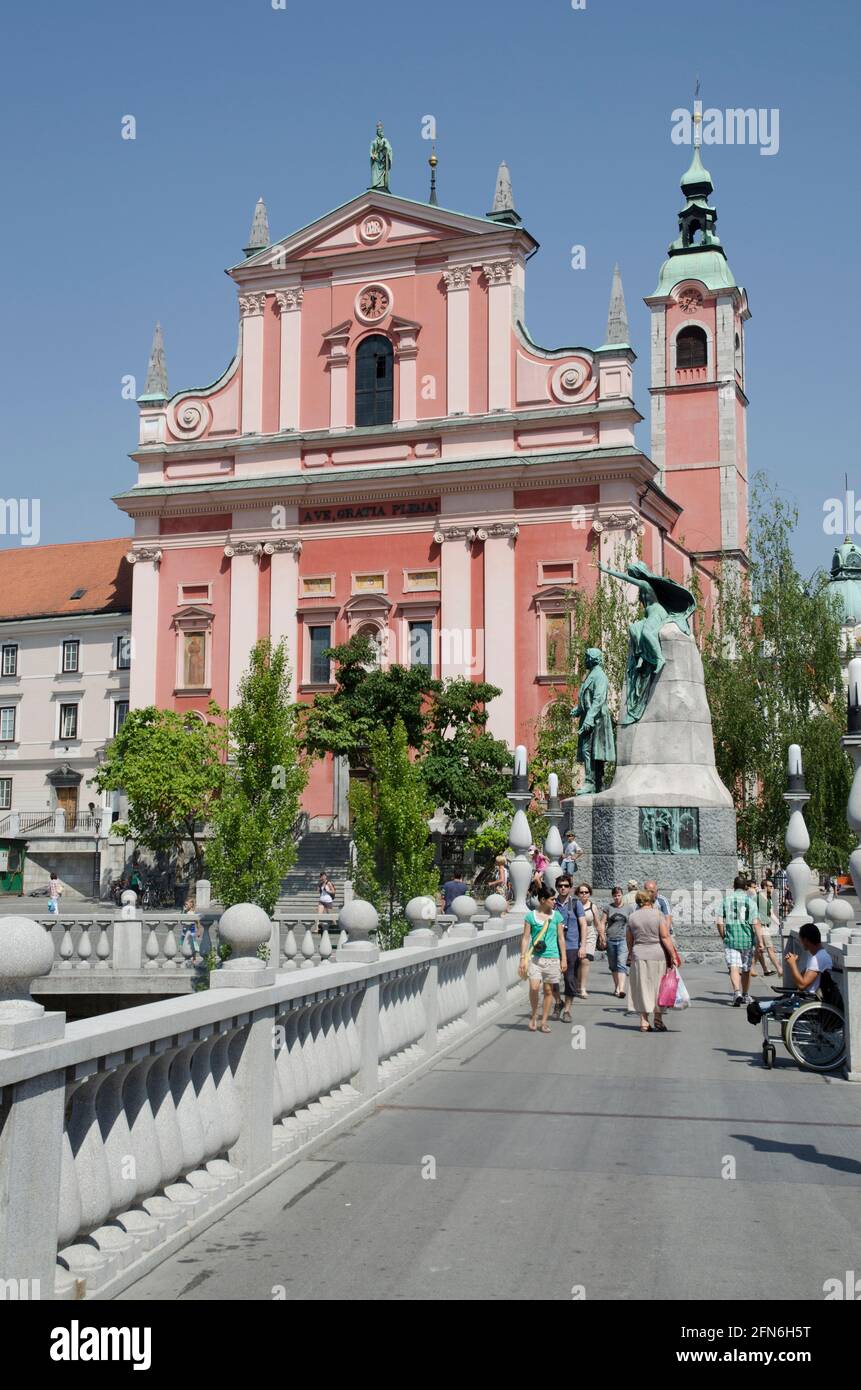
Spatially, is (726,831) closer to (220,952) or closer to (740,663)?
(220,952)

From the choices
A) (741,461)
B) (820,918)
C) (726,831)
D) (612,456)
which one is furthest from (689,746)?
(741,461)

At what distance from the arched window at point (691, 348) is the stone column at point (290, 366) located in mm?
22065

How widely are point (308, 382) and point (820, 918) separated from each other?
36725mm

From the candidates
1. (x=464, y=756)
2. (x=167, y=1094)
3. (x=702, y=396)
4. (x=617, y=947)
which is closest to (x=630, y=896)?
(x=617, y=947)

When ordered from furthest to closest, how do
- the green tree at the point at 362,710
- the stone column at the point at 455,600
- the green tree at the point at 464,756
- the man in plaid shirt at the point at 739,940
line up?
1. the stone column at the point at 455,600
2. the green tree at the point at 362,710
3. the green tree at the point at 464,756
4. the man in plaid shirt at the point at 739,940

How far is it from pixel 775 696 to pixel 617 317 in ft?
51.7

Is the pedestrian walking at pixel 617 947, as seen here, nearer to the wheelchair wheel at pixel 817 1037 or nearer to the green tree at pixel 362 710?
the wheelchair wheel at pixel 817 1037

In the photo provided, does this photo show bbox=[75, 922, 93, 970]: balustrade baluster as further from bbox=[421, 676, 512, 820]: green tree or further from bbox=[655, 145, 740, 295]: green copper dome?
bbox=[655, 145, 740, 295]: green copper dome

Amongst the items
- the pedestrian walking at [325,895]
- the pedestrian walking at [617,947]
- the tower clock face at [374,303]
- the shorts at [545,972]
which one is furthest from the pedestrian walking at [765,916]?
the tower clock face at [374,303]

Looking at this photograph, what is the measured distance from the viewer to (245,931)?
721cm

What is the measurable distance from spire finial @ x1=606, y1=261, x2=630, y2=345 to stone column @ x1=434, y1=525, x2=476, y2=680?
27.0ft

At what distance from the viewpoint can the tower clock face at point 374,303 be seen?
165ft

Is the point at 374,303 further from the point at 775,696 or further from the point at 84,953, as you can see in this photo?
the point at 84,953

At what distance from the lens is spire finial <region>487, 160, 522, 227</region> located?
50.6 m
